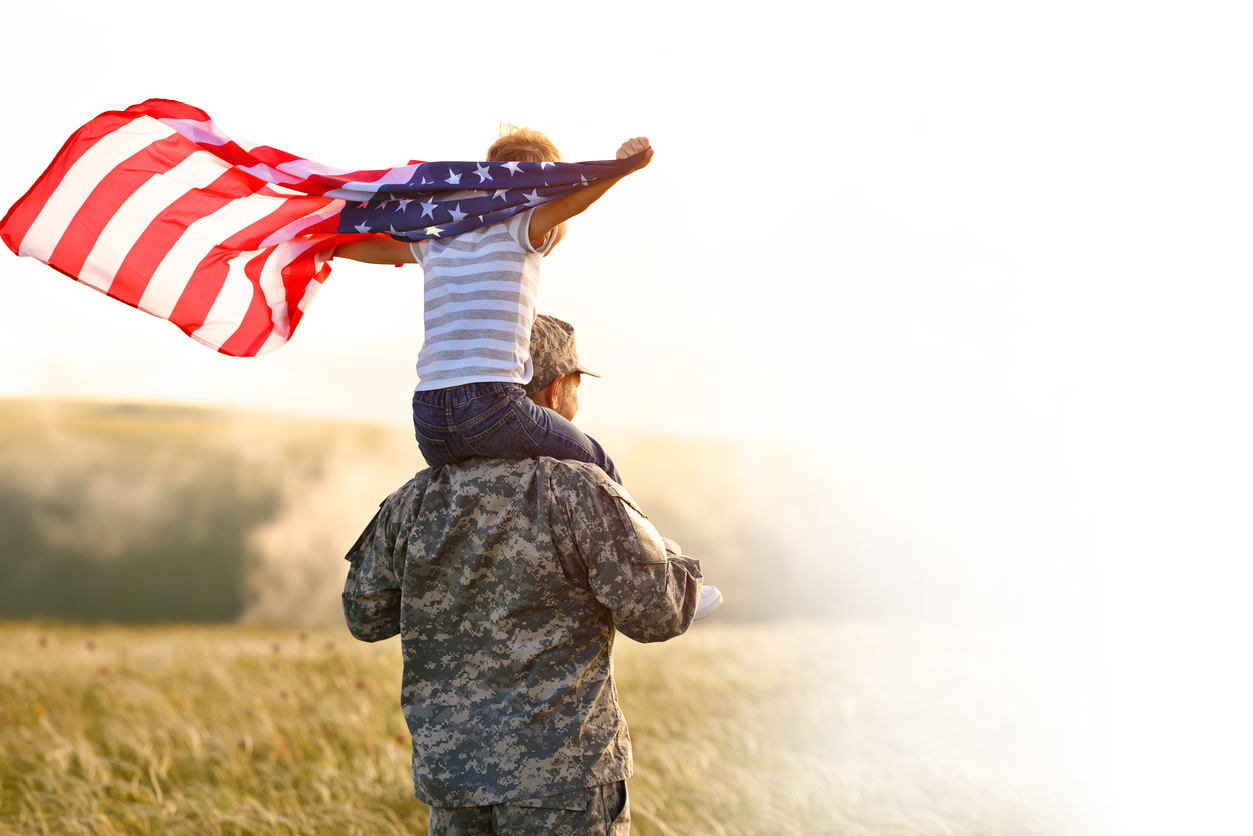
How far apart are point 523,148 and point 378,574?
5.18 ft

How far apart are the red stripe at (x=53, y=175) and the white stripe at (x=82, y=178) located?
0.02 m

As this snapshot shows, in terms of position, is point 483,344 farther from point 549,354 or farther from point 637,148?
point 637,148

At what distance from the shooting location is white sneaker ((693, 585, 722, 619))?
3.14m

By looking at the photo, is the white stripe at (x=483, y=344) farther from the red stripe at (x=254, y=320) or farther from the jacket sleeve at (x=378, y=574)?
the red stripe at (x=254, y=320)

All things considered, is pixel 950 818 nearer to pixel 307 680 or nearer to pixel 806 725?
pixel 806 725

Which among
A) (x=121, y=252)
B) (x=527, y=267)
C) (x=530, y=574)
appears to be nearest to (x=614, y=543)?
(x=530, y=574)

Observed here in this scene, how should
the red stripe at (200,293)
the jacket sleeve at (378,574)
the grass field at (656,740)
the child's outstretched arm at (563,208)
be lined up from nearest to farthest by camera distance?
1. the child's outstretched arm at (563,208)
2. the jacket sleeve at (378,574)
3. the red stripe at (200,293)
4. the grass field at (656,740)

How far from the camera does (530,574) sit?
112 inches

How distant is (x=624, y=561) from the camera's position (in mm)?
2824

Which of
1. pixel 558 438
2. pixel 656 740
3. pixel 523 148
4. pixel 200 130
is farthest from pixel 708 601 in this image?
pixel 656 740

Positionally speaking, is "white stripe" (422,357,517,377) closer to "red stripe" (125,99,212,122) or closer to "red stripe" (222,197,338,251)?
"red stripe" (222,197,338,251)

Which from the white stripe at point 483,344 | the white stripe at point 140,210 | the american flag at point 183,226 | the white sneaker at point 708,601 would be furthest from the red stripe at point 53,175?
the white sneaker at point 708,601

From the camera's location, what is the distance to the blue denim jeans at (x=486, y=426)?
2.79 meters

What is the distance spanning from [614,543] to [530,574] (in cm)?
29
